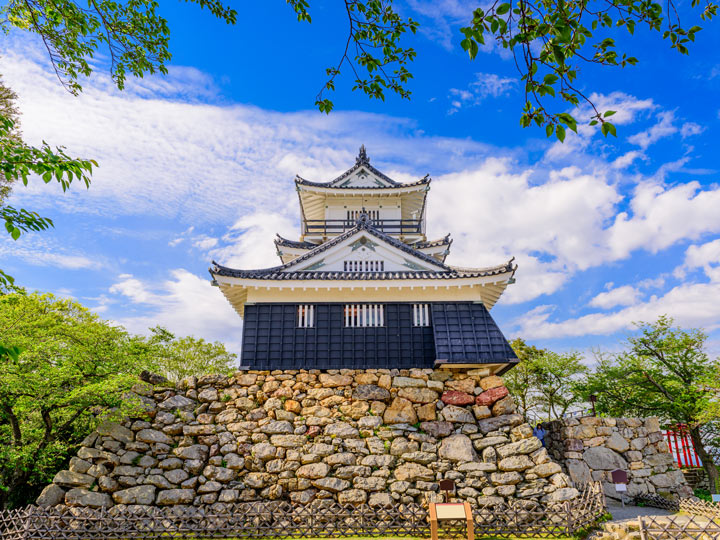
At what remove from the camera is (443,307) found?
13844 millimetres

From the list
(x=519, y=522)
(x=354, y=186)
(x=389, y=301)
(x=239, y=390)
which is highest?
(x=354, y=186)

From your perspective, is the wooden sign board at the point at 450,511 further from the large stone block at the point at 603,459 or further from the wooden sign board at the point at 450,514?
the large stone block at the point at 603,459

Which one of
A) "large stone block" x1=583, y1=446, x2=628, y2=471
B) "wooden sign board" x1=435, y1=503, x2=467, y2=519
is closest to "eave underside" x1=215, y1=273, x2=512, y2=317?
"wooden sign board" x1=435, y1=503, x2=467, y2=519

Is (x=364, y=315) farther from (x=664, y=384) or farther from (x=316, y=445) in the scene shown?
(x=664, y=384)

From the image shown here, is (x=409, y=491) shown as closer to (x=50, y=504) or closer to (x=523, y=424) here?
(x=523, y=424)

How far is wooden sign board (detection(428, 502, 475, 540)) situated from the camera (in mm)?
9102

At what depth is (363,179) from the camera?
22.0 m

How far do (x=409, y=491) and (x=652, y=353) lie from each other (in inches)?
559

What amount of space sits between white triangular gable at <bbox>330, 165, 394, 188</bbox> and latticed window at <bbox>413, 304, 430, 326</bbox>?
31.5ft

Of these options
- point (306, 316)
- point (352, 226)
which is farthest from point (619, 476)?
point (352, 226)

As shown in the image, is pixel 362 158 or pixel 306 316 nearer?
pixel 306 316

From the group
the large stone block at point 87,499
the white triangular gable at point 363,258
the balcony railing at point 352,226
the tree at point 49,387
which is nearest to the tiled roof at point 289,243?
the balcony railing at point 352,226

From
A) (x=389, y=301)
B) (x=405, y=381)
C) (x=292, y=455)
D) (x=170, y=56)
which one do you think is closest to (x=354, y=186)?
(x=389, y=301)

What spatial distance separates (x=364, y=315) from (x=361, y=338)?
2.54ft
